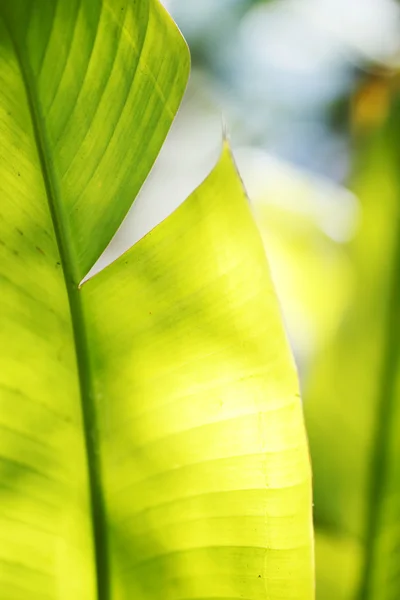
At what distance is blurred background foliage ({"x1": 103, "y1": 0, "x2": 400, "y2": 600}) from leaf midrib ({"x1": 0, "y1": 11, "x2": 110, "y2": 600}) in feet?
0.37

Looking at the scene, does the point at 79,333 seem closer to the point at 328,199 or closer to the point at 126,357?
the point at 126,357

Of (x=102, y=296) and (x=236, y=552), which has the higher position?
(x=102, y=296)

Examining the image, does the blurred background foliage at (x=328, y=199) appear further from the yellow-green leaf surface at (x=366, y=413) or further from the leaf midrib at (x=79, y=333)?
the leaf midrib at (x=79, y=333)

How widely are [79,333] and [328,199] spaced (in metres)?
0.34

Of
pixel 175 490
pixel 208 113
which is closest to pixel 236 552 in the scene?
pixel 175 490

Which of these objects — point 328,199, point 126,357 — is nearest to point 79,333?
point 126,357

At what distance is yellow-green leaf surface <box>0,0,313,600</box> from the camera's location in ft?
0.76

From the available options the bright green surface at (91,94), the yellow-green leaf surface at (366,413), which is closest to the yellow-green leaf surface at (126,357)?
the bright green surface at (91,94)

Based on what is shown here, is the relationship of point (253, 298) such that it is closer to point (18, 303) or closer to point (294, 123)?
point (18, 303)

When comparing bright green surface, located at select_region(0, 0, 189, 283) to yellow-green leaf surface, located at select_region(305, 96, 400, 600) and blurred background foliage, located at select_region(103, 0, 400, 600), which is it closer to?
blurred background foliage, located at select_region(103, 0, 400, 600)

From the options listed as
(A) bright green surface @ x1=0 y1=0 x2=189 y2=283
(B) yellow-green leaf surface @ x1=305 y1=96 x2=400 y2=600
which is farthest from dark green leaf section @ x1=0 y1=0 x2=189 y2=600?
(B) yellow-green leaf surface @ x1=305 y1=96 x2=400 y2=600

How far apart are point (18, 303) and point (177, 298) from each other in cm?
7

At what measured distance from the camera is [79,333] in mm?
254

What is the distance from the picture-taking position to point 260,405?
0.27m
